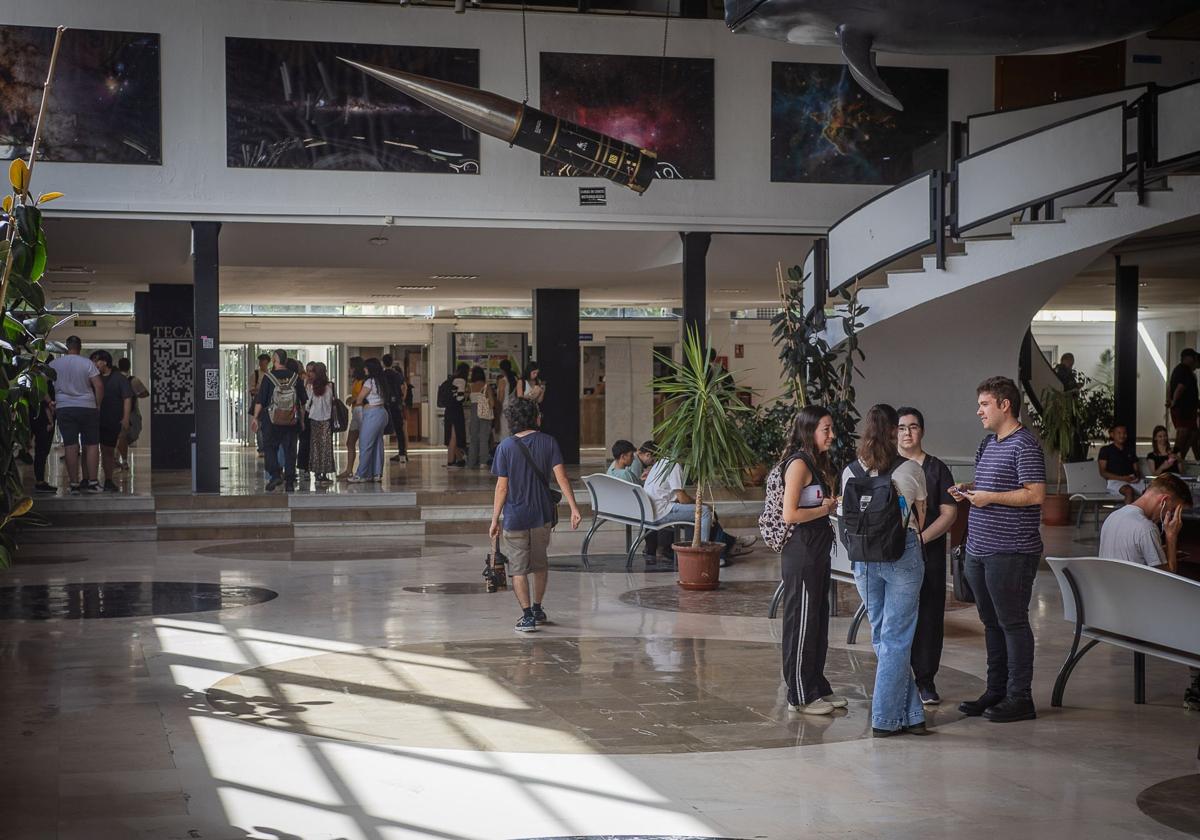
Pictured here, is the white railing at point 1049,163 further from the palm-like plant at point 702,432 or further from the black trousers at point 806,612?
the black trousers at point 806,612

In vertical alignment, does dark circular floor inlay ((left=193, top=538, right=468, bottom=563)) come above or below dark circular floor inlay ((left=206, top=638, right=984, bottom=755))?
above

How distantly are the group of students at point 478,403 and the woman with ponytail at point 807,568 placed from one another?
1245 centimetres

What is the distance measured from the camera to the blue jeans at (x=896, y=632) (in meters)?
5.73

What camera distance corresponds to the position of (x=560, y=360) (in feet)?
72.2

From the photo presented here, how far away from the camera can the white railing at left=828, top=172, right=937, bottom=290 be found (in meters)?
12.7

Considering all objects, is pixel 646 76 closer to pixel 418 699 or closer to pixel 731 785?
pixel 418 699

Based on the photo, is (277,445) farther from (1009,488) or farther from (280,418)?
(1009,488)

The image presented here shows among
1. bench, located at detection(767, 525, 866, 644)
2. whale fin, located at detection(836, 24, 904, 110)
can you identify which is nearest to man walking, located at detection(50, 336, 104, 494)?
bench, located at detection(767, 525, 866, 644)

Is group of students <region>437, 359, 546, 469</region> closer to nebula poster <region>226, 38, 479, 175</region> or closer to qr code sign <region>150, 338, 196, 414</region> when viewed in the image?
qr code sign <region>150, 338, 196, 414</region>

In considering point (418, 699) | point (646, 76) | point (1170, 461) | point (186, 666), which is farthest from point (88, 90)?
point (1170, 461)

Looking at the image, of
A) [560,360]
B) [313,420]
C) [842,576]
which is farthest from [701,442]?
[560,360]

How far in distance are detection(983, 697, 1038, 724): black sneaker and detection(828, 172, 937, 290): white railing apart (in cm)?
734

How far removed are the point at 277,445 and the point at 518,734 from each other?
1066cm

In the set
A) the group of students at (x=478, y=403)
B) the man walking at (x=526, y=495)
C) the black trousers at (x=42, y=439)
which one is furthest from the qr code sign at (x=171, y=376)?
the man walking at (x=526, y=495)
